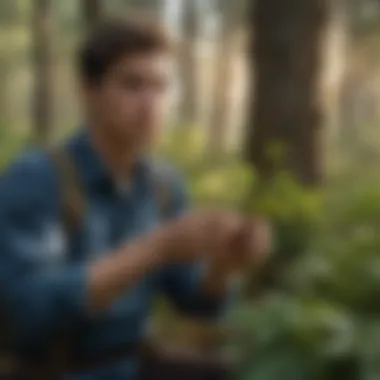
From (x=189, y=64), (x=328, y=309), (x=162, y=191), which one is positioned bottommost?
(x=328, y=309)

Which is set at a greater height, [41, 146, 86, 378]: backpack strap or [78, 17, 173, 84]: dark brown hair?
[78, 17, 173, 84]: dark brown hair

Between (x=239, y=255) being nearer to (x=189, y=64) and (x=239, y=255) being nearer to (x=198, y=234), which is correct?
(x=198, y=234)

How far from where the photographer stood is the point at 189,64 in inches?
37.3

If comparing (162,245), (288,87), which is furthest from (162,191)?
(288,87)

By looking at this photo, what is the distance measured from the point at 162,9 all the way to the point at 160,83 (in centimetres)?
9

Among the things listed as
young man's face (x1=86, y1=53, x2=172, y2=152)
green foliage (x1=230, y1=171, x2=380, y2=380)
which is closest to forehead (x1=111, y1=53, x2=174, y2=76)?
young man's face (x1=86, y1=53, x2=172, y2=152)

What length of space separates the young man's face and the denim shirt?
3 cm

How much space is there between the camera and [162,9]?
3.03ft

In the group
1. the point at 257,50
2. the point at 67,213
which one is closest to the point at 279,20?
the point at 257,50

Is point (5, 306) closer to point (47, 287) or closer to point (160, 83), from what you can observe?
point (47, 287)

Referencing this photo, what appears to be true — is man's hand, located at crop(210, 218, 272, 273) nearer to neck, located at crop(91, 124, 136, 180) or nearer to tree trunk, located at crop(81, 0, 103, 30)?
neck, located at crop(91, 124, 136, 180)

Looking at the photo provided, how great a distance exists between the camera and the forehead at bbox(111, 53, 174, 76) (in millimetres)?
857

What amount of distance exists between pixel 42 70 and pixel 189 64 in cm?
16

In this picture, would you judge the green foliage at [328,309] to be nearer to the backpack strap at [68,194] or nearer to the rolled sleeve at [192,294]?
the rolled sleeve at [192,294]
